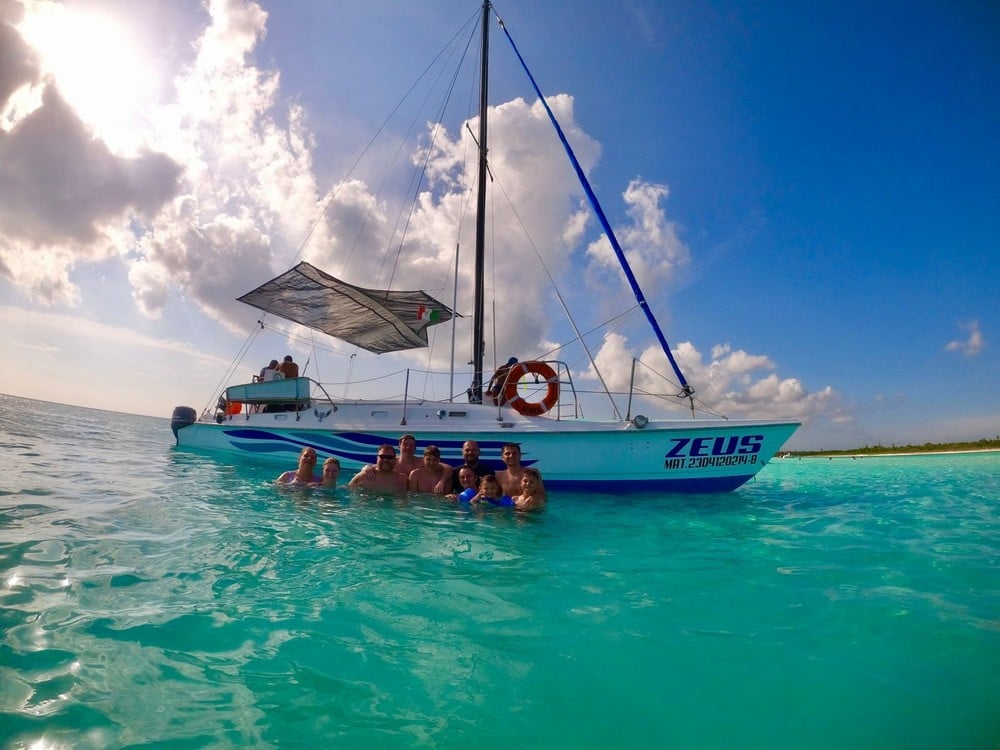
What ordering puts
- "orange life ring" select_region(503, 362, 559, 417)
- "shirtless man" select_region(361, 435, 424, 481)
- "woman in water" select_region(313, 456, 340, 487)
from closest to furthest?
"woman in water" select_region(313, 456, 340, 487) → "shirtless man" select_region(361, 435, 424, 481) → "orange life ring" select_region(503, 362, 559, 417)

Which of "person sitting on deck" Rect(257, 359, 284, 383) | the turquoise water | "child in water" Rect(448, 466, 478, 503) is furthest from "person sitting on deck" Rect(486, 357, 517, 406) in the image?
"person sitting on deck" Rect(257, 359, 284, 383)

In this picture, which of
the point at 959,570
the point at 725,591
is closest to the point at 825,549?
the point at 959,570

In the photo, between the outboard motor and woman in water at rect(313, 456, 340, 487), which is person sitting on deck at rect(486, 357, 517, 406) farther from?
the outboard motor

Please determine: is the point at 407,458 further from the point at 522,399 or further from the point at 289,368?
the point at 289,368

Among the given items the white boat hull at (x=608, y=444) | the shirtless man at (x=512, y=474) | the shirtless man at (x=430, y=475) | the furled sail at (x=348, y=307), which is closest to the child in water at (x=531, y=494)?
the shirtless man at (x=512, y=474)

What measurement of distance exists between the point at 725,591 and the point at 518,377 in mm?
6518

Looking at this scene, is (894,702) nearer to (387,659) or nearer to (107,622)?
(387,659)

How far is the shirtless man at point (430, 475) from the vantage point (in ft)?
23.2

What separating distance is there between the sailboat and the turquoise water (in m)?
3.09

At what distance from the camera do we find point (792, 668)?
7.22ft

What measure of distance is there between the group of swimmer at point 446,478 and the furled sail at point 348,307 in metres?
4.74

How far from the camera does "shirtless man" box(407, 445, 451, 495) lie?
7070 mm

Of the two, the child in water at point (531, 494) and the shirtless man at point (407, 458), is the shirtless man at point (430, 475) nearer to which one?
the shirtless man at point (407, 458)

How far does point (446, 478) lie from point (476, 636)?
465 cm
